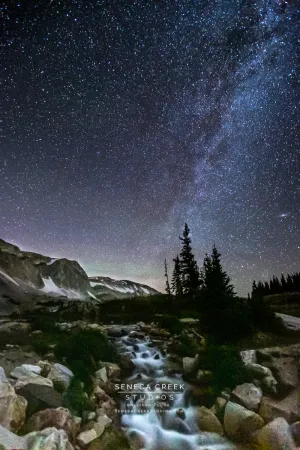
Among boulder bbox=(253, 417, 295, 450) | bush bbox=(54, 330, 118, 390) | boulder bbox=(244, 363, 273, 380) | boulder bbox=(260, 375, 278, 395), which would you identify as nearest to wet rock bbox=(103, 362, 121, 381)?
bush bbox=(54, 330, 118, 390)

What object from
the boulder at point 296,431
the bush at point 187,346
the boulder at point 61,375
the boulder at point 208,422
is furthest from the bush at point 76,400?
the boulder at point 296,431

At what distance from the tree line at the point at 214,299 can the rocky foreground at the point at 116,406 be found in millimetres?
1043

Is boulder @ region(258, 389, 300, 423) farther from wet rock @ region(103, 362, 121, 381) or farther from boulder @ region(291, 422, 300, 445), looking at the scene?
wet rock @ region(103, 362, 121, 381)

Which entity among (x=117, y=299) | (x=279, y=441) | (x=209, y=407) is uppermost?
(x=117, y=299)

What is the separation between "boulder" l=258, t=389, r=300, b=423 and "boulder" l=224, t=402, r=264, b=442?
267 millimetres

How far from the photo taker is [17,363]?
26.7 feet

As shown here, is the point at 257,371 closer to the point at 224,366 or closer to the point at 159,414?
the point at 224,366

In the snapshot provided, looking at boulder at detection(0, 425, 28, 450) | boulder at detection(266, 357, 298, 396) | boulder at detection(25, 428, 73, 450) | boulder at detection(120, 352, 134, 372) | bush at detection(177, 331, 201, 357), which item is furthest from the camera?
bush at detection(177, 331, 201, 357)

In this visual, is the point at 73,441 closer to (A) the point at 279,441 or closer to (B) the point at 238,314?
(A) the point at 279,441

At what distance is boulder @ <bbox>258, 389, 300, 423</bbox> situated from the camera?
787 centimetres

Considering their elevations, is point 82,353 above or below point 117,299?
below

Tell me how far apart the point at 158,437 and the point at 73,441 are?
2212 millimetres

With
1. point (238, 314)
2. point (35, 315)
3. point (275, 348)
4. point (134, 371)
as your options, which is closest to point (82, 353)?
point (134, 371)

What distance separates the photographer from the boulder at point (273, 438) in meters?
7.52
